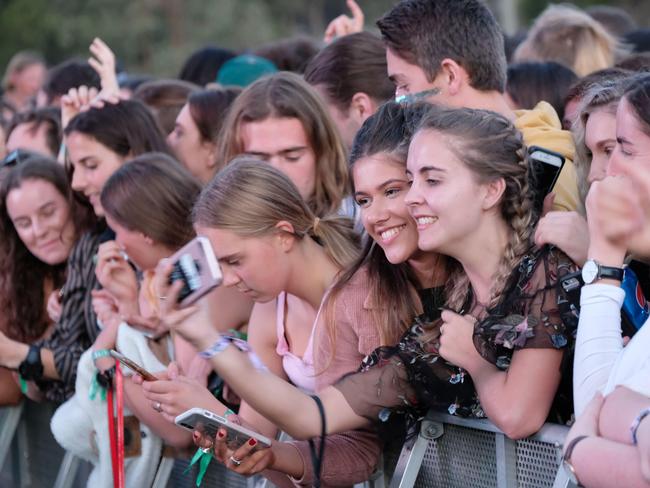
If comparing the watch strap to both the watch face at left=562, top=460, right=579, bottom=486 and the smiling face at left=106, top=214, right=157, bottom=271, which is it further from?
the smiling face at left=106, top=214, right=157, bottom=271

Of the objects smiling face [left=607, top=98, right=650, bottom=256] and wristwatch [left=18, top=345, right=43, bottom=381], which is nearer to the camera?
smiling face [left=607, top=98, right=650, bottom=256]

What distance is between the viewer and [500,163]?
11.8ft

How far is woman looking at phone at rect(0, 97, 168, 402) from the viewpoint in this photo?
562 centimetres

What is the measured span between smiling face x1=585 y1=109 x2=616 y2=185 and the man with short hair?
0.80 metres

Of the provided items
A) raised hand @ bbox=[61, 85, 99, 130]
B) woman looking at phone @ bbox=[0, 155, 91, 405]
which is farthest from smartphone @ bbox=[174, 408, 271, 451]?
raised hand @ bbox=[61, 85, 99, 130]

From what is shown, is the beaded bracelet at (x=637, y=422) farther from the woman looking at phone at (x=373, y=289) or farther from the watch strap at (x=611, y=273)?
the woman looking at phone at (x=373, y=289)

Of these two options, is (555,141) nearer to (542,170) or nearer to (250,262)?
(542,170)

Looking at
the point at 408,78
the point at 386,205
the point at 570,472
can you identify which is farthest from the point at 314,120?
the point at 570,472

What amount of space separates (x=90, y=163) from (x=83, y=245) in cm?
45

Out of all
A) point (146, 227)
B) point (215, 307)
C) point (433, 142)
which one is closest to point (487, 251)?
point (433, 142)

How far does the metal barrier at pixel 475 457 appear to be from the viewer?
3.23m

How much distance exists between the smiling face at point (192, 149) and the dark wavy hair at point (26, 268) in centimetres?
62

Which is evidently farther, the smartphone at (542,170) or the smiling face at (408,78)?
the smiling face at (408,78)

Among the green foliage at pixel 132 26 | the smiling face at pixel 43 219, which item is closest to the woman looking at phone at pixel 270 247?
the smiling face at pixel 43 219
